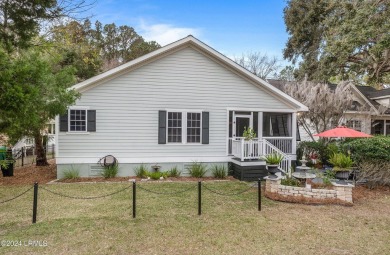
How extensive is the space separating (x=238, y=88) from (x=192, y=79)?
225cm

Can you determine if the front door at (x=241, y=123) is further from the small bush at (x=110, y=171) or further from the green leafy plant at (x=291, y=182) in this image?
the small bush at (x=110, y=171)

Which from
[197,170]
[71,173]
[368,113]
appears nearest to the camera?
[71,173]

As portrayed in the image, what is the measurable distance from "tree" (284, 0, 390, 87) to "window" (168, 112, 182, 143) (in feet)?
37.0

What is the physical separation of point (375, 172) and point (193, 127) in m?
7.19

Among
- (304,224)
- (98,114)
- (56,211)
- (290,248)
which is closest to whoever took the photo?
(290,248)

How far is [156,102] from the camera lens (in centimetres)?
1152

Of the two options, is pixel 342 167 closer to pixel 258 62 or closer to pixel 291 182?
pixel 291 182

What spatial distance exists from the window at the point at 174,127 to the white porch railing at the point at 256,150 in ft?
8.73

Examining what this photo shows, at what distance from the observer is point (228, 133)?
1237 cm

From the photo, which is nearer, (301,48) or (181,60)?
(181,60)

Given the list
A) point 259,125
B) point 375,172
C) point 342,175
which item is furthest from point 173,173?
point 375,172

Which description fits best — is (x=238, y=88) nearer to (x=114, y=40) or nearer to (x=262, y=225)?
(x=262, y=225)

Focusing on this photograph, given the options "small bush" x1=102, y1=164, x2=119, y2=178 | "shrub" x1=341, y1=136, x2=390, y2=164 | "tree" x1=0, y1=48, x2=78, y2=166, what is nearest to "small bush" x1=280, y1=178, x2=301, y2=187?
"shrub" x1=341, y1=136, x2=390, y2=164

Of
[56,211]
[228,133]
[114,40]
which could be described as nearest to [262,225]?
[56,211]
